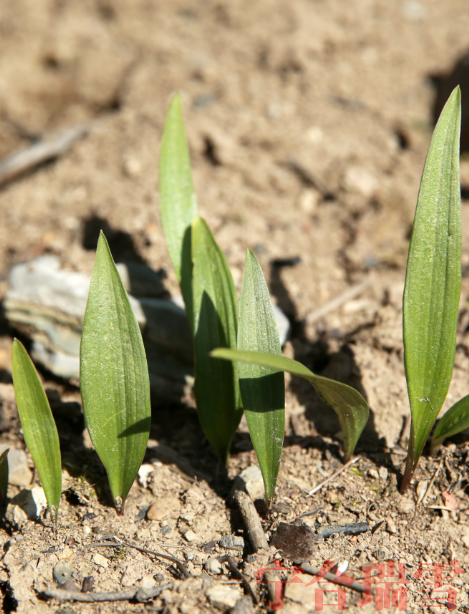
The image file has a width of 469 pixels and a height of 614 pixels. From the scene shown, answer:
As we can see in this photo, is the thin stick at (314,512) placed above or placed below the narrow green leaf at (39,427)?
below

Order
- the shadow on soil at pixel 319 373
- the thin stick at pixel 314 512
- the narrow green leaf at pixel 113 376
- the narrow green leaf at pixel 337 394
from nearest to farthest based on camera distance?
the narrow green leaf at pixel 337 394 < the narrow green leaf at pixel 113 376 < the thin stick at pixel 314 512 < the shadow on soil at pixel 319 373

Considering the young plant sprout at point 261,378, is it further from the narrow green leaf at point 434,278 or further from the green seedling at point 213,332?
the narrow green leaf at point 434,278

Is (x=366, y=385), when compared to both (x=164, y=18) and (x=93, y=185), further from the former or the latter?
(x=164, y=18)

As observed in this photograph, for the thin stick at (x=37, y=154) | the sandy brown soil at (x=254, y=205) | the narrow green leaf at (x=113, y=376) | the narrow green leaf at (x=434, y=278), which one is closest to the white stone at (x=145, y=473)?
the sandy brown soil at (x=254, y=205)

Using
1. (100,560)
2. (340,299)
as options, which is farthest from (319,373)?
(100,560)

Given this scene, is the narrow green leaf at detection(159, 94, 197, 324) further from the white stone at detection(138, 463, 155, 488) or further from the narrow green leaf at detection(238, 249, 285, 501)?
the white stone at detection(138, 463, 155, 488)

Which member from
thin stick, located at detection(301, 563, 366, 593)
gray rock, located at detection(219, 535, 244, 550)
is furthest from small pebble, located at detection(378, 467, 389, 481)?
gray rock, located at detection(219, 535, 244, 550)
